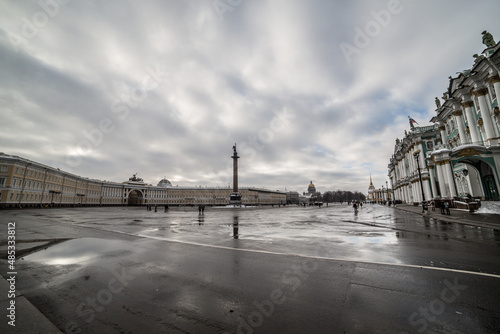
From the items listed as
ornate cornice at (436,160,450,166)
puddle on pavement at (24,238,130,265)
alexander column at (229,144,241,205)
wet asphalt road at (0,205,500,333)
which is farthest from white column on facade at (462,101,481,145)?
alexander column at (229,144,241,205)

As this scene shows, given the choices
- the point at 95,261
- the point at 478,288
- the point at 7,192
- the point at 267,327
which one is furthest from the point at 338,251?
the point at 7,192

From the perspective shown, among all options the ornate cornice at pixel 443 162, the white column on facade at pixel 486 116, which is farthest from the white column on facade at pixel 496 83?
the ornate cornice at pixel 443 162

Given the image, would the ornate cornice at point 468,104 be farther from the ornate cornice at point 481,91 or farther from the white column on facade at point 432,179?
the white column on facade at point 432,179

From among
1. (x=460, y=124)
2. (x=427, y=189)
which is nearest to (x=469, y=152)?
(x=460, y=124)

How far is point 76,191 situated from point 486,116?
400 feet

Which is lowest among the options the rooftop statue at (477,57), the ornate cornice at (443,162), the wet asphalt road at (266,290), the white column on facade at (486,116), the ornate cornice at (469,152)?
the wet asphalt road at (266,290)

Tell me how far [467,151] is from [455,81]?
13.0m

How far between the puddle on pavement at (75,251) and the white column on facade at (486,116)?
1423 inches

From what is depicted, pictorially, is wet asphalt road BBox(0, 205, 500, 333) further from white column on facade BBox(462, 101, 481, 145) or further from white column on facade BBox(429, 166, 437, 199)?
white column on facade BBox(429, 166, 437, 199)

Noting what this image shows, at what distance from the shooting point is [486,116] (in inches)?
1016

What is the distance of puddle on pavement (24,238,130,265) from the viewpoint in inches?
271

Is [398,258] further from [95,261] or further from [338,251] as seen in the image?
[95,261]

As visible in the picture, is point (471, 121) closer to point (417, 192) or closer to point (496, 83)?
point (496, 83)

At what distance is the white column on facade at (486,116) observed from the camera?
82.6 ft
